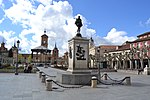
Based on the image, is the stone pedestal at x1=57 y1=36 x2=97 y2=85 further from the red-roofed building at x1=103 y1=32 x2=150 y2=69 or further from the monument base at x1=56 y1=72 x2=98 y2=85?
the red-roofed building at x1=103 y1=32 x2=150 y2=69

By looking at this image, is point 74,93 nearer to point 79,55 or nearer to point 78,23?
point 79,55

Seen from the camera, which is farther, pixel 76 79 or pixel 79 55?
pixel 79 55

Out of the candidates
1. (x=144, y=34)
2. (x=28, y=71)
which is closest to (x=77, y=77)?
(x=28, y=71)

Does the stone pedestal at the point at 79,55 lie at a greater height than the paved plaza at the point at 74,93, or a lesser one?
greater

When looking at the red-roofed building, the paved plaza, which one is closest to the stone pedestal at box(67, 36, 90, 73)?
the paved plaza

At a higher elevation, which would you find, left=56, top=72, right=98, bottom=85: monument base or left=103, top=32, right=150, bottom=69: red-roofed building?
left=103, top=32, right=150, bottom=69: red-roofed building

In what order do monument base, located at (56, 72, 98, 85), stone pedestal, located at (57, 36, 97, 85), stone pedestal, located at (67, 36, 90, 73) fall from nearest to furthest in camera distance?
monument base, located at (56, 72, 98, 85)
stone pedestal, located at (57, 36, 97, 85)
stone pedestal, located at (67, 36, 90, 73)

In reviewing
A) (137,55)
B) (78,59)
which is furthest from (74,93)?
(137,55)

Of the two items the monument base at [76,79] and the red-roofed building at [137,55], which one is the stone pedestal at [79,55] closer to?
the monument base at [76,79]

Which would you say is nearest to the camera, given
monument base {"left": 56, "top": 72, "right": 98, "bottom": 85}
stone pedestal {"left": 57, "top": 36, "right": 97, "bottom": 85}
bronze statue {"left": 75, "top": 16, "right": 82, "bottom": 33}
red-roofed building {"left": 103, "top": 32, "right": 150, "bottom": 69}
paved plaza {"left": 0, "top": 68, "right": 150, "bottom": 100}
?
paved plaza {"left": 0, "top": 68, "right": 150, "bottom": 100}

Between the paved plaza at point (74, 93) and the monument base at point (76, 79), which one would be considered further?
the monument base at point (76, 79)

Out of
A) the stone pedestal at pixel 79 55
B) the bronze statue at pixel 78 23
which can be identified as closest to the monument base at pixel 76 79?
the stone pedestal at pixel 79 55

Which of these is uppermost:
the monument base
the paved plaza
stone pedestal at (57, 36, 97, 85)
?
stone pedestal at (57, 36, 97, 85)

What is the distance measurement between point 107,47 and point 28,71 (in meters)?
66.9
